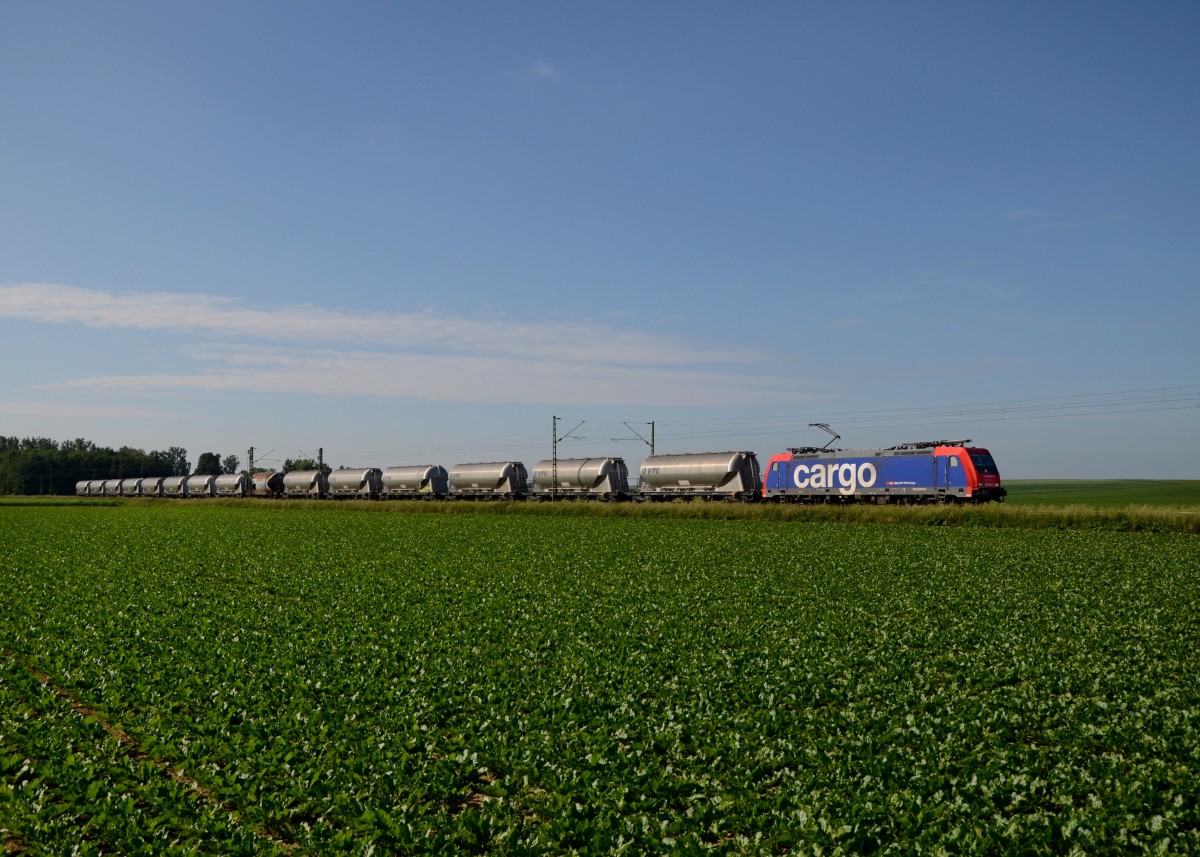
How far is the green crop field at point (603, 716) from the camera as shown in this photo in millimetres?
8383

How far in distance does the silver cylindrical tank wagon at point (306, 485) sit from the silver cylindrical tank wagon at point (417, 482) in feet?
47.2

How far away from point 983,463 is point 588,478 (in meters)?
33.3

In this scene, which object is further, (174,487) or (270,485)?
(174,487)

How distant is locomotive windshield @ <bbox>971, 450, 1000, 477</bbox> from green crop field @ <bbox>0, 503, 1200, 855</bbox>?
25.7m

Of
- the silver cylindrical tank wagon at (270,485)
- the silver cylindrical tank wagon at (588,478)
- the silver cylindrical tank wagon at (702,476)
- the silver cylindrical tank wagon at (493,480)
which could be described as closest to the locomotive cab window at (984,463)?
the silver cylindrical tank wagon at (702,476)

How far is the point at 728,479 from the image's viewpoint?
6366cm

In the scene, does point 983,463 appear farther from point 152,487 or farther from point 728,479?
point 152,487

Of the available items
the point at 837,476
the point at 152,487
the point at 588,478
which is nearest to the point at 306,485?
the point at 152,487

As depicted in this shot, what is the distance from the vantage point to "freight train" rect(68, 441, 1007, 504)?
173 ft

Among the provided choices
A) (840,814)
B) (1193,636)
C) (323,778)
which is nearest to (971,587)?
(1193,636)

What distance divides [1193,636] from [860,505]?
1470 inches

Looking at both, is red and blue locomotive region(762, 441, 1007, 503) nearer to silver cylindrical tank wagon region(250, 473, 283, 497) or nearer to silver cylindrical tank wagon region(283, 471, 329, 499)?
silver cylindrical tank wagon region(283, 471, 329, 499)

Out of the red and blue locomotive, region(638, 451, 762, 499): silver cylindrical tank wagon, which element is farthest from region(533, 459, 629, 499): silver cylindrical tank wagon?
the red and blue locomotive

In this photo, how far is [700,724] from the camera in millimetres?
11453
